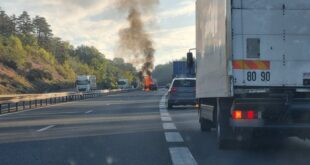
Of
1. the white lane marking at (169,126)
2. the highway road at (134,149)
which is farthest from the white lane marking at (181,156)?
the white lane marking at (169,126)

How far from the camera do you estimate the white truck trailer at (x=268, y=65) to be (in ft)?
32.9

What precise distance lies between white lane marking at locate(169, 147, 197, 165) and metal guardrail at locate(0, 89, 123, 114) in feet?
61.8

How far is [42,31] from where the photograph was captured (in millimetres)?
173500

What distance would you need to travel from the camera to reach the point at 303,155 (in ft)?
34.3

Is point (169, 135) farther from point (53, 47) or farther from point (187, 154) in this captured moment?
point (53, 47)

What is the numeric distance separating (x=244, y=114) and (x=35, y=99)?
88.9 ft

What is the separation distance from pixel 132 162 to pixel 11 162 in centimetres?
211

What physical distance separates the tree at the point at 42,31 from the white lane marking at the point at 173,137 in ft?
509

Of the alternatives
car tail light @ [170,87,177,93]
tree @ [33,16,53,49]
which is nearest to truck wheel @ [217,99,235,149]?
car tail light @ [170,87,177,93]

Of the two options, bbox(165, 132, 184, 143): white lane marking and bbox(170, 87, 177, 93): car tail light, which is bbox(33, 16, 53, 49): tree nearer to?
bbox(170, 87, 177, 93): car tail light

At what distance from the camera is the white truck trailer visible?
395 inches

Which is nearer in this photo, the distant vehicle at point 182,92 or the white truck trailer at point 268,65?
the white truck trailer at point 268,65

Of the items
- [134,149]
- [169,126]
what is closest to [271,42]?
[134,149]

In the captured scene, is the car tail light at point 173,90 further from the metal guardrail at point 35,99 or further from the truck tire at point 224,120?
the truck tire at point 224,120
